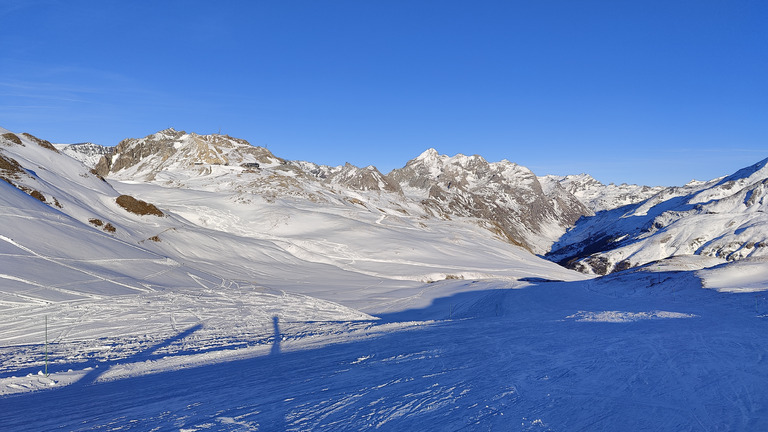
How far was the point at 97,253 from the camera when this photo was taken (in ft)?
108

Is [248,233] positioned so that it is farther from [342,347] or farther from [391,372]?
[391,372]

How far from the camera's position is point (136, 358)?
13.7 m

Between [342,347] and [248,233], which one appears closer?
[342,347]

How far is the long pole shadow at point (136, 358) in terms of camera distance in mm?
11195

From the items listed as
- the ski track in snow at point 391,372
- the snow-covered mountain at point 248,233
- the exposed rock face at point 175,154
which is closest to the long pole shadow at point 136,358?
the ski track in snow at point 391,372

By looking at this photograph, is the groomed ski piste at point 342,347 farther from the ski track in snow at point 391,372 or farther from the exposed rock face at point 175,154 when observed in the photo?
the exposed rock face at point 175,154

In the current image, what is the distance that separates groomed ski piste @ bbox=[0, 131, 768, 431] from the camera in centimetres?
859

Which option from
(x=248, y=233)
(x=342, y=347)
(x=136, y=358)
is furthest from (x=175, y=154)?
(x=342, y=347)

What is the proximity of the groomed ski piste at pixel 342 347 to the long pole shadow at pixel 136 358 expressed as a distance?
0.36 feet

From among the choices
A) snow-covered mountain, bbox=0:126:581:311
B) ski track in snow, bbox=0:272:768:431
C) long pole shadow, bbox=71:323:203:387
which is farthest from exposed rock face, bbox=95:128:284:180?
ski track in snow, bbox=0:272:768:431

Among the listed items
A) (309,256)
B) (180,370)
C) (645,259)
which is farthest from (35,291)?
(645,259)

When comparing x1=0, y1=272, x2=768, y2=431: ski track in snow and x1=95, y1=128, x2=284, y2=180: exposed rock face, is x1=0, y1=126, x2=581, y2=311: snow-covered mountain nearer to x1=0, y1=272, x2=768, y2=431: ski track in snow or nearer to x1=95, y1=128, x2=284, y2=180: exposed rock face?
x1=0, y1=272, x2=768, y2=431: ski track in snow

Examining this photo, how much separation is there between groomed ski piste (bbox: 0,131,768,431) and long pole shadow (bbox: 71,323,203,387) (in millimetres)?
109

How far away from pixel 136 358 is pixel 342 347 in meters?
6.11
